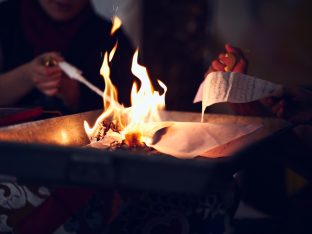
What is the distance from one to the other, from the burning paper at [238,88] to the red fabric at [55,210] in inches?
14.7

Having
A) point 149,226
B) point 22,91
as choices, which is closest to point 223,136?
point 149,226

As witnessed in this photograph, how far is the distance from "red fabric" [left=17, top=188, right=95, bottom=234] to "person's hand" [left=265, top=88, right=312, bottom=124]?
A: 50 cm

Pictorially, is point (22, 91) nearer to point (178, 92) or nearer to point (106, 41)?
point (106, 41)

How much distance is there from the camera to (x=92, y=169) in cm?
71

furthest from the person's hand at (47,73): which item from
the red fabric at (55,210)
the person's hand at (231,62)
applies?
the red fabric at (55,210)

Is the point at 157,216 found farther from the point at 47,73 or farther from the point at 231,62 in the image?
the point at 47,73

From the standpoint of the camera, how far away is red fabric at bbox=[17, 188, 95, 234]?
975 millimetres

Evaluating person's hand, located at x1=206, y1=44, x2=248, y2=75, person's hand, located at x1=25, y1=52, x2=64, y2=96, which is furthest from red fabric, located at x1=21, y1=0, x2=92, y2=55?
person's hand, located at x1=206, y1=44, x2=248, y2=75

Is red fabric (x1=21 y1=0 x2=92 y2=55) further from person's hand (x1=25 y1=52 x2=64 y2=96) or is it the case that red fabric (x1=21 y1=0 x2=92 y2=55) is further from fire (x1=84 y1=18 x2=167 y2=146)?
fire (x1=84 y1=18 x2=167 y2=146)

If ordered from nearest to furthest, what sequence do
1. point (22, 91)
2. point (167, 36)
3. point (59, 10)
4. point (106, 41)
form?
point (22, 91) → point (59, 10) → point (106, 41) → point (167, 36)

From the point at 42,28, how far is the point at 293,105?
1224 mm

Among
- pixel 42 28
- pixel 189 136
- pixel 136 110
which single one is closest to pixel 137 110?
pixel 136 110

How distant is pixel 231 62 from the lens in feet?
4.34

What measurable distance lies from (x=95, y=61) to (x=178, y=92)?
98cm
